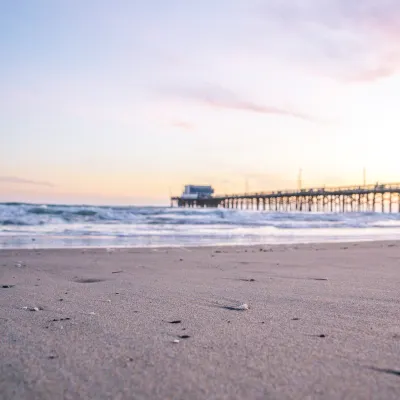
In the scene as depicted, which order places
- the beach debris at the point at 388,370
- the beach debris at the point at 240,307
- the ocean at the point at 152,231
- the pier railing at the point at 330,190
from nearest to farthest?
the beach debris at the point at 388,370 → the beach debris at the point at 240,307 → the ocean at the point at 152,231 → the pier railing at the point at 330,190

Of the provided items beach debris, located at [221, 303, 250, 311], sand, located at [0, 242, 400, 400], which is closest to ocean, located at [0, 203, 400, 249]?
sand, located at [0, 242, 400, 400]

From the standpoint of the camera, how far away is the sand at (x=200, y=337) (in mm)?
1679

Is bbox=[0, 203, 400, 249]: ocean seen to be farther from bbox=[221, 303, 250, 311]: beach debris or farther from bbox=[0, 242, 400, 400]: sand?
bbox=[221, 303, 250, 311]: beach debris

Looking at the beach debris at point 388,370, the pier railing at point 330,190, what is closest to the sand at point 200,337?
the beach debris at point 388,370

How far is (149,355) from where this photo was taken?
81.0 inches

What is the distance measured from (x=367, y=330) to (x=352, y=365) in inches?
26.9

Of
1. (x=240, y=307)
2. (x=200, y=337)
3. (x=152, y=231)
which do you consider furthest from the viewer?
(x=152, y=231)

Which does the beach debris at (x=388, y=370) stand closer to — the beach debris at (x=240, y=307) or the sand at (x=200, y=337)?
the sand at (x=200, y=337)

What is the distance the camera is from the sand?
5.51ft

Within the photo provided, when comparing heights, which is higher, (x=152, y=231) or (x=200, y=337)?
(x=200, y=337)

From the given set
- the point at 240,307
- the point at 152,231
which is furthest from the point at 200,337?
the point at 152,231

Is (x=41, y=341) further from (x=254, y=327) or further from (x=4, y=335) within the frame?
(x=254, y=327)

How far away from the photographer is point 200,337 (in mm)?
2396

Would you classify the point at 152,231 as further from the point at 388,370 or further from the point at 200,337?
the point at 388,370
